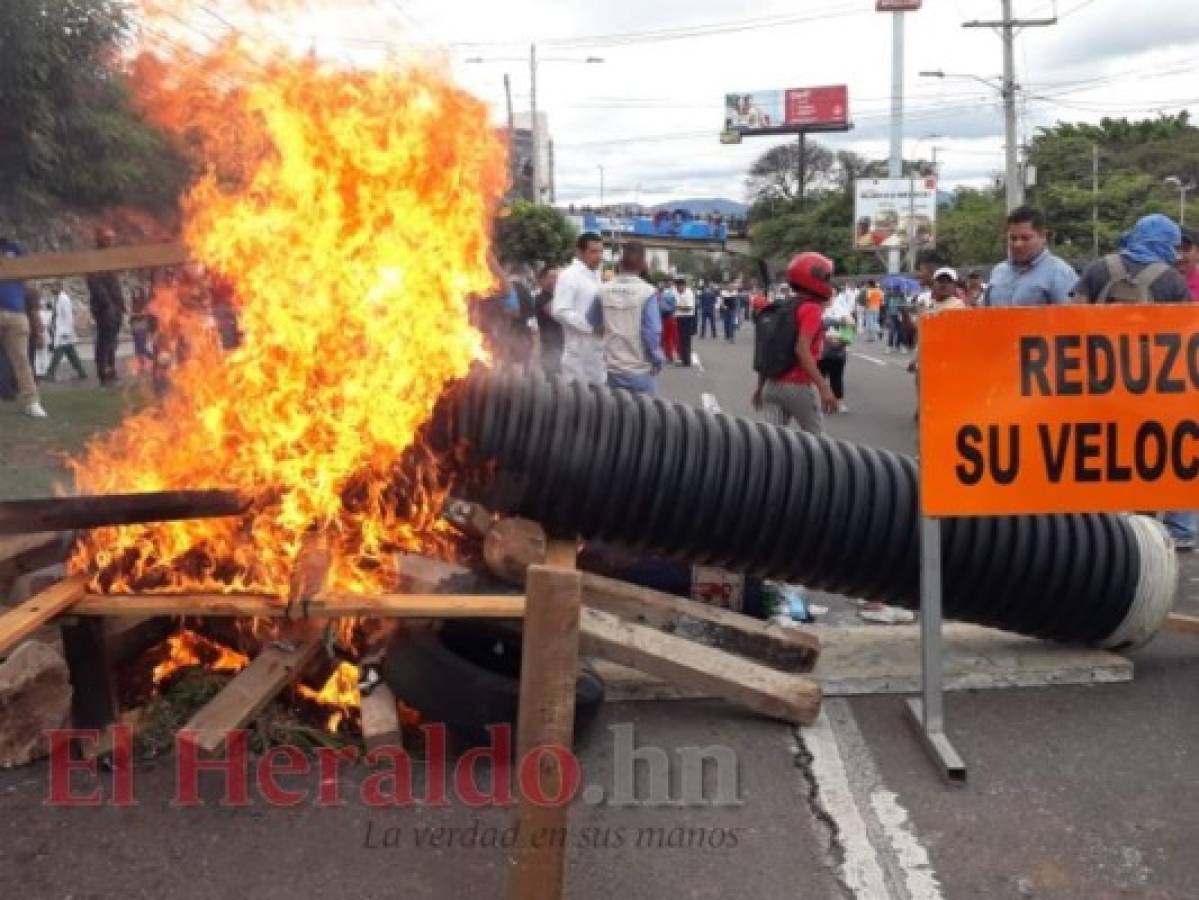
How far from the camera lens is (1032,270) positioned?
7273 millimetres

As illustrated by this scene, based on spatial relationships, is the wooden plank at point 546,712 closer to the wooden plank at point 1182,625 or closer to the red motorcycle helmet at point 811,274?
the wooden plank at point 1182,625

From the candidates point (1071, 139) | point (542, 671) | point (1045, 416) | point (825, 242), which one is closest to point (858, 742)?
point (1045, 416)

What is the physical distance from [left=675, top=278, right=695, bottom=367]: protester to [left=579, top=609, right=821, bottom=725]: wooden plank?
18374 mm

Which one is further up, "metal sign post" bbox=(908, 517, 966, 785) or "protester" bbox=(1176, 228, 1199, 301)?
"protester" bbox=(1176, 228, 1199, 301)

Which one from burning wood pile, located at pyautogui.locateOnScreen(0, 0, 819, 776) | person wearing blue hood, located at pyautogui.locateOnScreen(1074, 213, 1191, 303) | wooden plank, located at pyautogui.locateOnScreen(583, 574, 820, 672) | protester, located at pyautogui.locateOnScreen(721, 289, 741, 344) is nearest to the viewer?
burning wood pile, located at pyautogui.locateOnScreen(0, 0, 819, 776)

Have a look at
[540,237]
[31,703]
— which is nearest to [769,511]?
[31,703]

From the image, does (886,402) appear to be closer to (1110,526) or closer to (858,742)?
(1110,526)

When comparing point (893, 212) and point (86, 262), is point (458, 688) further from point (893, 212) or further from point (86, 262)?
point (893, 212)

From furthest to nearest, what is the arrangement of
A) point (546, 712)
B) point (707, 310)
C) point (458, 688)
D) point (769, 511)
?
1. point (707, 310)
2. point (769, 511)
3. point (458, 688)
4. point (546, 712)

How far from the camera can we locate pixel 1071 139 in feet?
208

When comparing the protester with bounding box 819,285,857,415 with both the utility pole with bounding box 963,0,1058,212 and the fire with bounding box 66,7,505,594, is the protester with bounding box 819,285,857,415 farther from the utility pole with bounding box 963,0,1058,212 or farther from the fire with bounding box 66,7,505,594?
the utility pole with bounding box 963,0,1058,212

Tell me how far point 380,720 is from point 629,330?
4.58m

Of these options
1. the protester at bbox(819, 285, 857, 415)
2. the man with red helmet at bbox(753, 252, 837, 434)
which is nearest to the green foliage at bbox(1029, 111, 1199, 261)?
the protester at bbox(819, 285, 857, 415)

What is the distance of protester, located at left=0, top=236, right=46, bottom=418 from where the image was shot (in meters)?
11.2
